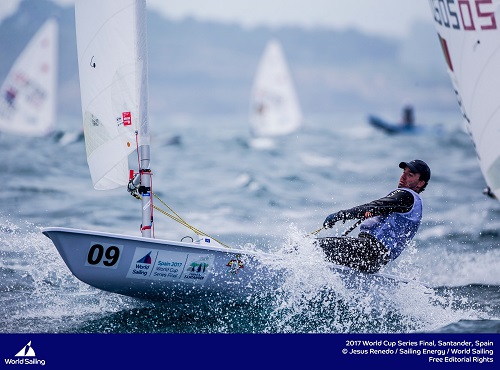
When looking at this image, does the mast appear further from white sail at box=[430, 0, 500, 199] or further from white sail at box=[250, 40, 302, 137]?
white sail at box=[250, 40, 302, 137]

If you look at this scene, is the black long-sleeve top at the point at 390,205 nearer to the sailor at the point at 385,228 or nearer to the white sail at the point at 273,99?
the sailor at the point at 385,228

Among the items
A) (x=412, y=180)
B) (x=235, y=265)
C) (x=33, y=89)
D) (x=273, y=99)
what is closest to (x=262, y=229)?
(x=235, y=265)

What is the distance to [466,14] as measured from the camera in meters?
3.66

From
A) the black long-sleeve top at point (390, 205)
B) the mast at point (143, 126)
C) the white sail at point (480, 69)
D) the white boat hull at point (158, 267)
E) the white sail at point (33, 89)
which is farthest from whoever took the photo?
the white sail at point (33, 89)

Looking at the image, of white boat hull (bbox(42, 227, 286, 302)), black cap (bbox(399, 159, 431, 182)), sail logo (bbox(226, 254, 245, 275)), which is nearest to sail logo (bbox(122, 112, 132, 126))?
white boat hull (bbox(42, 227, 286, 302))

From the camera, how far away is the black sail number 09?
3.85 meters

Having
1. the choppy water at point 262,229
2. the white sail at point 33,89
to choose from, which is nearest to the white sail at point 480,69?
the choppy water at point 262,229

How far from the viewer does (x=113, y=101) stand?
4.16 metres

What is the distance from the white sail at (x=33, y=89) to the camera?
41.1 feet

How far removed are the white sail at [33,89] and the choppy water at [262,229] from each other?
42 cm

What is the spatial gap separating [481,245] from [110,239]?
370 cm
